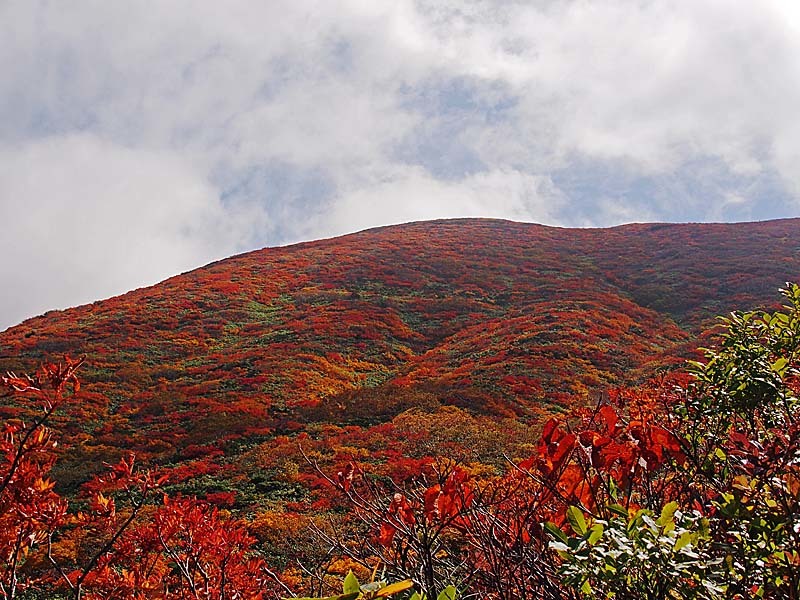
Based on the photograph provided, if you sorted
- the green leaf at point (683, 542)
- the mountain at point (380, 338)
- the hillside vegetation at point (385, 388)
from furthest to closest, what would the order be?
the mountain at point (380, 338) < the hillside vegetation at point (385, 388) < the green leaf at point (683, 542)

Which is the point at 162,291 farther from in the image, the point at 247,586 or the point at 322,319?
the point at 247,586

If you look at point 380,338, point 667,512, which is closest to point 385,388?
point 380,338

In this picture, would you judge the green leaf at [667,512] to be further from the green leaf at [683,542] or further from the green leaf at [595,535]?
the green leaf at [595,535]

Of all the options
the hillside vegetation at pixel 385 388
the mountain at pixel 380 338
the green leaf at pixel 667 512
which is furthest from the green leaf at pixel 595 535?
the mountain at pixel 380 338

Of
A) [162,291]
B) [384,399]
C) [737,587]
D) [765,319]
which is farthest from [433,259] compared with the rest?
[737,587]

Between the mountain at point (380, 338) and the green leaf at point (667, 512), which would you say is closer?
the green leaf at point (667, 512)

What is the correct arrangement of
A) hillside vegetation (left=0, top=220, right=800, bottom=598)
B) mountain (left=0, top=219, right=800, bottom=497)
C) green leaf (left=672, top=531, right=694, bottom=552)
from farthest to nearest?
mountain (left=0, top=219, right=800, bottom=497), hillside vegetation (left=0, top=220, right=800, bottom=598), green leaf (left=672, top=531, right=694, bottom=552)

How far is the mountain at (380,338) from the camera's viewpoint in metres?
17.4

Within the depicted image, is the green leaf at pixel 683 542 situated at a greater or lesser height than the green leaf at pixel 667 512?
lesser

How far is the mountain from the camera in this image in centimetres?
1736

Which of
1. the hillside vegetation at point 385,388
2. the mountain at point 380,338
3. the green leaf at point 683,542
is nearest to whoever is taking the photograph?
the green leaf at point 683,542

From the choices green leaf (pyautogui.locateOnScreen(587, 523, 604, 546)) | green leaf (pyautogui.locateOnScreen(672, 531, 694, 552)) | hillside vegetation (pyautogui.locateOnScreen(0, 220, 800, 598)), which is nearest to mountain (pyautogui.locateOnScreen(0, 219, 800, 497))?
hillside vegetation (pyautogui.locateOnScreen(0, 220, 800, 598))

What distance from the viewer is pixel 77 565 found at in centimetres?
1013

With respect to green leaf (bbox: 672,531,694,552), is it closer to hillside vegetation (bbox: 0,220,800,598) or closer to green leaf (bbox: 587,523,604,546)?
hillside vegetation (bbox: 0,220,800,598)
